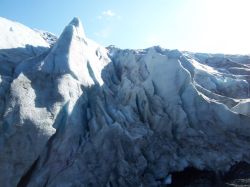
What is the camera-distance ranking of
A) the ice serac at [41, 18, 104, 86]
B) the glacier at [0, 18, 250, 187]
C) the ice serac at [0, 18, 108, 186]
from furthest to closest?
1. the ice serac at [41, 18, 104, 86]
2. the glacier at [0, 18, 250, 187]
3. the ice serac at [0, 18, 108, 186]

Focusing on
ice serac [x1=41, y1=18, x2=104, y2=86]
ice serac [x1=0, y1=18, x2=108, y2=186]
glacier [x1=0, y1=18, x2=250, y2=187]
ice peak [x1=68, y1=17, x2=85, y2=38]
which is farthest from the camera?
ice peak [x1=68, y1=17, x2=85, y2=38]

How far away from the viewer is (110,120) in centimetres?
2686

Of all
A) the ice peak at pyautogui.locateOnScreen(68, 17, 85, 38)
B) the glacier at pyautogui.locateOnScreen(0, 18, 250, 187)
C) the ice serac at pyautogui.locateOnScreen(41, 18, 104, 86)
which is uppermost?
the ice peak at pyautogui.locateOnScreen(68, 17, 85, 38)

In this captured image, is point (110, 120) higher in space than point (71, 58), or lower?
lower

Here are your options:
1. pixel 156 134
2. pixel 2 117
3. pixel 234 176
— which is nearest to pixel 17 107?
pixel 2 117

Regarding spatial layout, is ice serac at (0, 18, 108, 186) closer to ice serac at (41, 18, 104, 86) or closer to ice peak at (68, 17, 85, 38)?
ice serac at (41, 18, 104, 86)

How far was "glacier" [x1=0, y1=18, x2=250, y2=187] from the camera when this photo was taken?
22.9m

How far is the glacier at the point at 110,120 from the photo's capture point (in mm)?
22938

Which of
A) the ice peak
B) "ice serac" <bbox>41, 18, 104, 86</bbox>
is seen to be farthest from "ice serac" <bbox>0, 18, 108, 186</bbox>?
the ice peak

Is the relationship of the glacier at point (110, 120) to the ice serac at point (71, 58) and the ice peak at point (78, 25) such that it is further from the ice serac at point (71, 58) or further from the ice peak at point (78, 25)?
the ice peak at point (78, 25)

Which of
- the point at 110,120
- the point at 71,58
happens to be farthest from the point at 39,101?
the point at 71,58

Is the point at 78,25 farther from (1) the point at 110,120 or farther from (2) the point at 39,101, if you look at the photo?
(1) the point at 110,120

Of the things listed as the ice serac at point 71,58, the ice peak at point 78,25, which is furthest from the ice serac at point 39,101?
the ice peak at point 78,25

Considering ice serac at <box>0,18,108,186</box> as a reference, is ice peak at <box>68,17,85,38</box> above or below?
above
